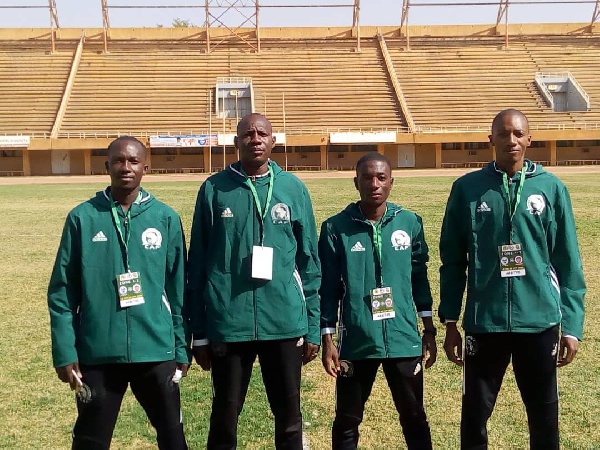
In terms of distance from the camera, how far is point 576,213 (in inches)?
646

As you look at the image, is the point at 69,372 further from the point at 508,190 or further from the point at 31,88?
the point at 31,88

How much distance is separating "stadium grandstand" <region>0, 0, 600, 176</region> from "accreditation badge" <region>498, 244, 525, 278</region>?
36.1 meters

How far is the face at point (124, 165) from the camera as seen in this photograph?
352cm

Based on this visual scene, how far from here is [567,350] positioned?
3.67 meters

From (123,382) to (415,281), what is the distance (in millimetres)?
1749

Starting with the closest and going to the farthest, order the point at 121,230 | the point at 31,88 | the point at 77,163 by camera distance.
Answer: the point at 121,230 → the point at 77,163 → the point at 31,88

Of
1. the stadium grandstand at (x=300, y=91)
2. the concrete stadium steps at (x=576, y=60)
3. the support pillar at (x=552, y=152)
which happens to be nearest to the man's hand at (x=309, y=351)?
the stadium grandstand at (x=300, y=91)

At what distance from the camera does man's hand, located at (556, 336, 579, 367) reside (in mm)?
3646

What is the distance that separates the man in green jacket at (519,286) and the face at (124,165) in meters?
1.80

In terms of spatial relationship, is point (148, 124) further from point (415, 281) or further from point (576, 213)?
point (415, 281)

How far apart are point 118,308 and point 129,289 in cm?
12

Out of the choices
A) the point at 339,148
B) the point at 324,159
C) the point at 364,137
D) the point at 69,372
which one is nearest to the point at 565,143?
the point at 364,137

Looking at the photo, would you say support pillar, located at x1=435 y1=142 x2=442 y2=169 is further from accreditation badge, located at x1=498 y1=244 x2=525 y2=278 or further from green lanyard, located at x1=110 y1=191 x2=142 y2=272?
green lanyard, located at x1=110 y1=191 x2=142 y2=272

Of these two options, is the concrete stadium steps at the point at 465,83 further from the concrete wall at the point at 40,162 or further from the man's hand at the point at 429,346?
the man's hand at the point at 429,346
